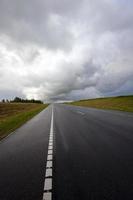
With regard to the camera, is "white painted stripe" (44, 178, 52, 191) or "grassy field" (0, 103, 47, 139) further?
"grassy field" (0, 103, 47, 139)

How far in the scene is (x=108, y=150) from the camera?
5539 millimetres

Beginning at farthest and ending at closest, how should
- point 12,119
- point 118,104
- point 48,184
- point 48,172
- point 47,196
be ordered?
1. point 118,104
2. point 12,119
3. point 48,172
4. point 48,184
5. point 47,196

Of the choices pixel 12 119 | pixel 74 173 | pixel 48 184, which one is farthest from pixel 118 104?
pixel 48 184

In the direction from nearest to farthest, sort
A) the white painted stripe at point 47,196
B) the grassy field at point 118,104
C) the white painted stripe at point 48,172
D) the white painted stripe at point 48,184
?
the white painted stripe at point 47,196 < the white painted stripe at point 48,184 < the white painted stripe at point 48,172 < the grassy field at point 118,104

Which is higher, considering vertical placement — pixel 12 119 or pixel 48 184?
pixel 48 184

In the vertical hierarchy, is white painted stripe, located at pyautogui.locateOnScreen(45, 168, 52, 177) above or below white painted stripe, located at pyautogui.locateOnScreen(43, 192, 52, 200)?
below

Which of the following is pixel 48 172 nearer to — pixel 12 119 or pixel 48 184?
pixel 48 184

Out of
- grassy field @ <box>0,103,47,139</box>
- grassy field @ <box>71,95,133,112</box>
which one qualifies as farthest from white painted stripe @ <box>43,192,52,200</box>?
grassy field @ <box>71,95,133,112</box>

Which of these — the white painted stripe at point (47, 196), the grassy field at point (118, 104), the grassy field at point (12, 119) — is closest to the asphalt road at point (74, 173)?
the white painted stripe at point (47, 196)

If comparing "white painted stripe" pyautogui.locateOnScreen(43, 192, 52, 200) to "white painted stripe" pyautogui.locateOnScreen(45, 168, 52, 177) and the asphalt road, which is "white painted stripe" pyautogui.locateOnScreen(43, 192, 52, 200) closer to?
the asphalt road

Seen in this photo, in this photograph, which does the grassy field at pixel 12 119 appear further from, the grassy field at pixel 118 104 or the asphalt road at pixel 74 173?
the grassy field at pixel 118 104

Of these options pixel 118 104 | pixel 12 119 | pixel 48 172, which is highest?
pixel 118 104

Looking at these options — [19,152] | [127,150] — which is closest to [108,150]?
[127,150]

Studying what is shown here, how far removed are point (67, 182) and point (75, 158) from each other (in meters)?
1.50
